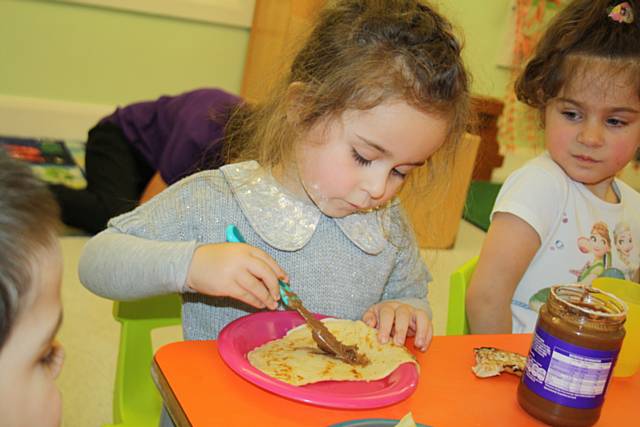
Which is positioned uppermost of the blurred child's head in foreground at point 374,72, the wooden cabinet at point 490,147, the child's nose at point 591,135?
the blurred child's head in foreground at point 374,72

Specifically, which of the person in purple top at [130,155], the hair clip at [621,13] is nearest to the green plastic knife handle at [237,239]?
the hair clip at [621,13]

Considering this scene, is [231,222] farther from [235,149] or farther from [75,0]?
[75,0]

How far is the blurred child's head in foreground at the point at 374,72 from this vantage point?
0.99 metres

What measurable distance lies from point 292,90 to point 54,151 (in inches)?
93.9

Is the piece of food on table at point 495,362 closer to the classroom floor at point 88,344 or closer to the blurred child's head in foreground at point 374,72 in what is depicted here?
the blurred child's head in foreground at point 374,72

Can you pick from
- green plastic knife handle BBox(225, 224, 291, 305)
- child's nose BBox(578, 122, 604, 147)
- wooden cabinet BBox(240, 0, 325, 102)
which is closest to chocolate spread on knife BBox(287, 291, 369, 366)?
green plastic knife handle BBox(225, 224, 291, 305)

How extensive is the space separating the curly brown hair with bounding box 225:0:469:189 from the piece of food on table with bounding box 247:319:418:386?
300 mm

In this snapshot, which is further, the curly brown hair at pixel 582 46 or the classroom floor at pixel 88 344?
the classroom floor at pixel 88 344

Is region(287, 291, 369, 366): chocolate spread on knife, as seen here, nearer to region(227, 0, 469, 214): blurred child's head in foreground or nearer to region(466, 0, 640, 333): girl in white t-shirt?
region(227, 0, 469, 214): blurred child's head in foreground

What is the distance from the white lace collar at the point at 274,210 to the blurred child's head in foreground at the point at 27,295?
0.47 m

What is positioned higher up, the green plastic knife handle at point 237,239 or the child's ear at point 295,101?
the child's ear at point 295,101

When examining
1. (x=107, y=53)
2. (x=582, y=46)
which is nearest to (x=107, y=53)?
(x=107, y=53)

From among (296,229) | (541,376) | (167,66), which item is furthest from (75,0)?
(541,376)

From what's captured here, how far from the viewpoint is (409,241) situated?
1210mm
